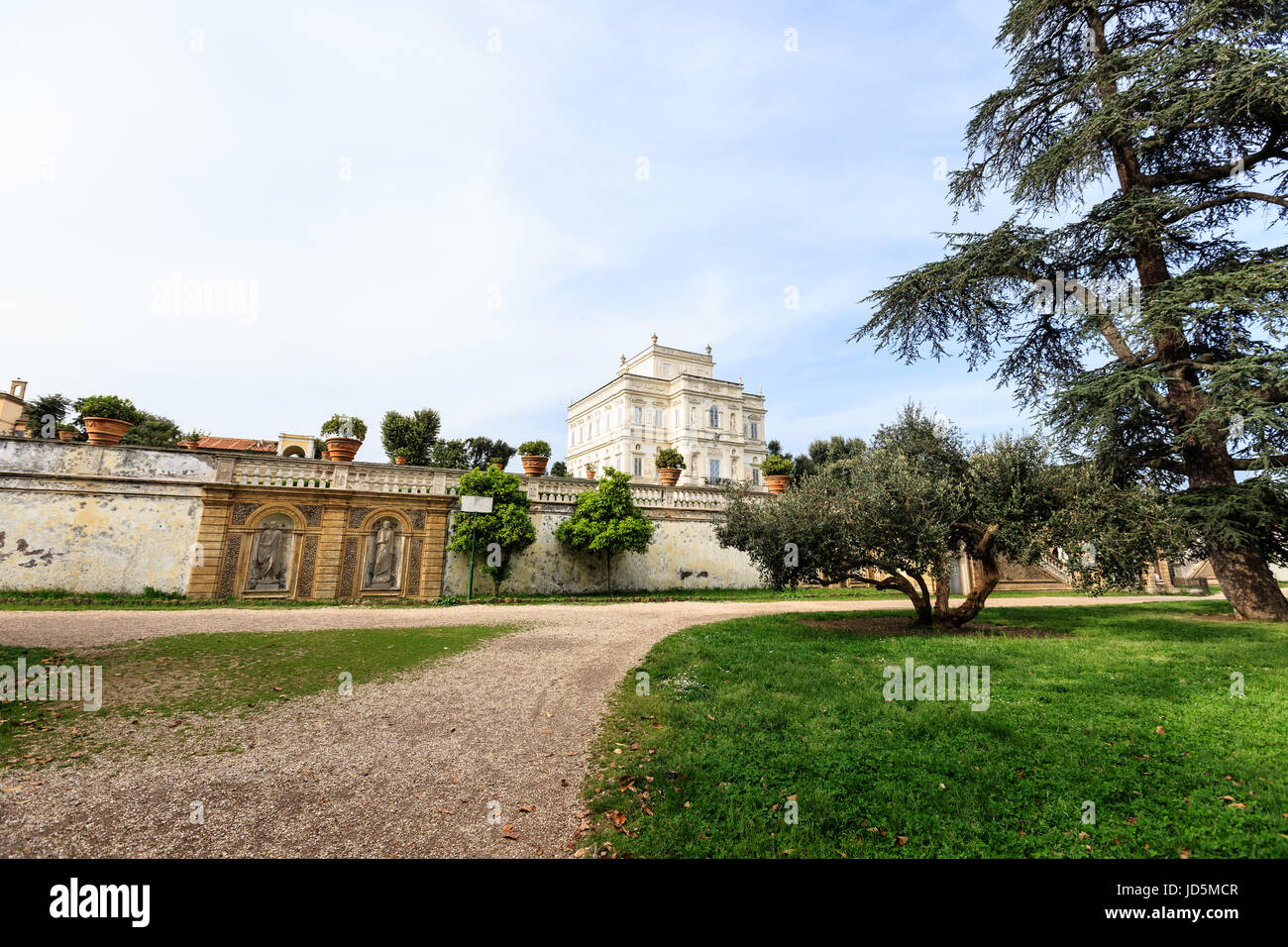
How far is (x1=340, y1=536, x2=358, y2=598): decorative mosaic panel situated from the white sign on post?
3.58 metres

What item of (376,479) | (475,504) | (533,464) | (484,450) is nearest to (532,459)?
(533,464)

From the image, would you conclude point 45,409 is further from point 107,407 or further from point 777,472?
point 777,472

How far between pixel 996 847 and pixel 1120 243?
16966mm

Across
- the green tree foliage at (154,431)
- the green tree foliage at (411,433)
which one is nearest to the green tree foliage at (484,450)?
the green tree foliage at (411,433)

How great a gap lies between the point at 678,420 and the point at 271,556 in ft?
148

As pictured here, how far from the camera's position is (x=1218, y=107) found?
11.4m

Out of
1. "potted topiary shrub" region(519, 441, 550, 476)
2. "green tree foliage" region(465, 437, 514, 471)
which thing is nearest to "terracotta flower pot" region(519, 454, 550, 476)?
"potted topiary shrub" region(519, 441, 550, 476)

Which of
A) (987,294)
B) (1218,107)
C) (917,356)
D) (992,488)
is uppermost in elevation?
(1218,107)

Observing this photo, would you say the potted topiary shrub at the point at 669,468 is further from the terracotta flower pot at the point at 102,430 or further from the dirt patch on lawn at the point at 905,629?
the terracotta flower pot at the point at 102,430

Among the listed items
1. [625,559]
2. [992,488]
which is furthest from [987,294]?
[625,559]

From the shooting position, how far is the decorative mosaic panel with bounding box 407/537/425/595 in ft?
56.0

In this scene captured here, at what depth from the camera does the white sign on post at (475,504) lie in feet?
57.1
